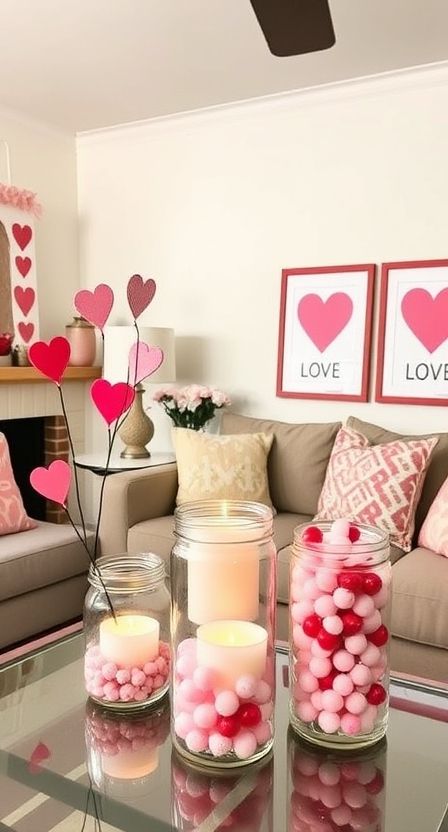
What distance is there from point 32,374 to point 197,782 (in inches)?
111

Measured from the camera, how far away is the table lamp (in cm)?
339

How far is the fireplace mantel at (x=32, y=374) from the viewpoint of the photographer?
3510mm

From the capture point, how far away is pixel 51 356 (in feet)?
3.61

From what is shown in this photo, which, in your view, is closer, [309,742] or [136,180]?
[309,742]

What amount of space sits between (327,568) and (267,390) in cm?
252

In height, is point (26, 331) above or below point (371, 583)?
above

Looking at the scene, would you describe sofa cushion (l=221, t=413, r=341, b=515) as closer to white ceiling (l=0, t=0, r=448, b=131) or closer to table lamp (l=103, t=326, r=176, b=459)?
table lamp (l=103, t=326, r=176, b=459)

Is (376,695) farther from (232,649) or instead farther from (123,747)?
(123,747)

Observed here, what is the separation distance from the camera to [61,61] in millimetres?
3027

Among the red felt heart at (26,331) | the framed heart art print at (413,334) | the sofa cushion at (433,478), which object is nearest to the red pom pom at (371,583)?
the sofa cushion at (433,478)

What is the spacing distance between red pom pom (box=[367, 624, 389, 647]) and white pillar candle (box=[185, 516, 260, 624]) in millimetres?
176

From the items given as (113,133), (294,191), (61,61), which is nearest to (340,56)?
(294,191)

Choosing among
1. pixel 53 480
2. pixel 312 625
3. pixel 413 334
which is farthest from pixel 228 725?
pixel 413 334

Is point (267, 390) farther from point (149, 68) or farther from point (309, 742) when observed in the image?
point (309, 742)
